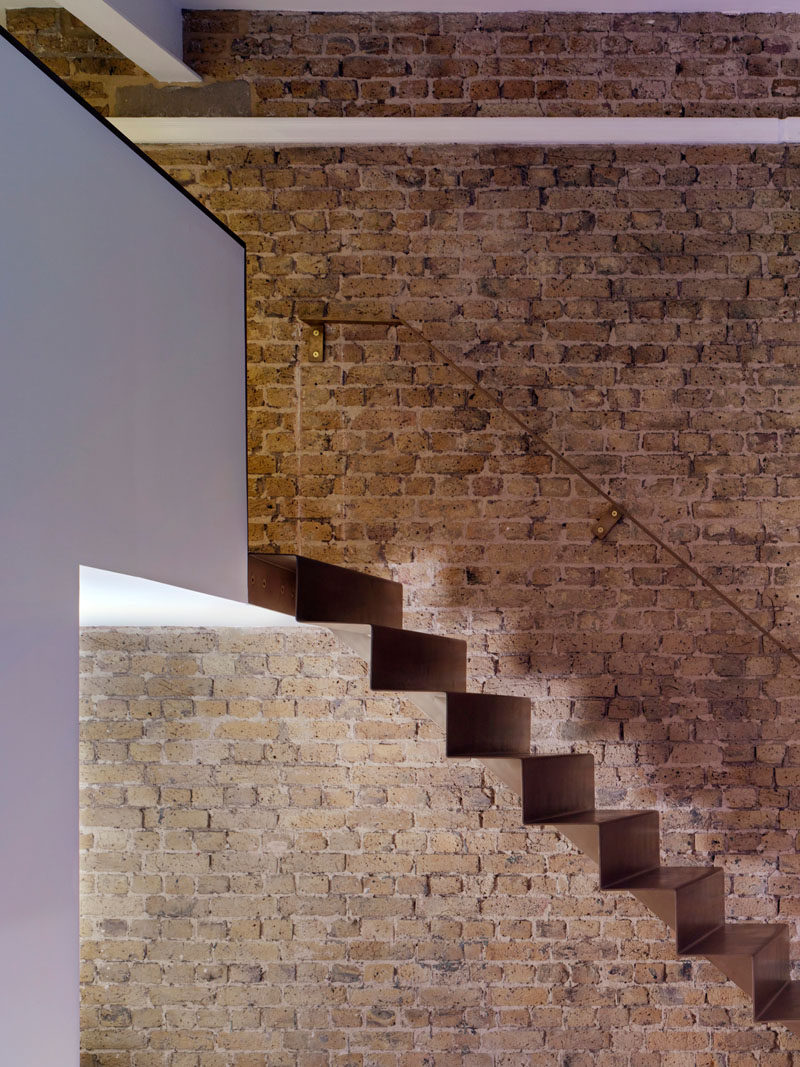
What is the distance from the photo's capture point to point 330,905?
3.53 meters

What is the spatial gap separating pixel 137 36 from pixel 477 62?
49.6 inches

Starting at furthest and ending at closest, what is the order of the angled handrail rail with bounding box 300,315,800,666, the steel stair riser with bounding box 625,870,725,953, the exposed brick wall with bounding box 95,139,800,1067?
1. the exposed brick wall with bounding box 95,139,800,1067
2. the angled handrail rail with bounding box 300,315,800,666
3. the steel stair riser with bounding box 625,870,725,953

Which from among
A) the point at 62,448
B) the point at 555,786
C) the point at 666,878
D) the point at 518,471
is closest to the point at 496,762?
the point at 555,786

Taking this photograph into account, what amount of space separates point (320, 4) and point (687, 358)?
195 cm

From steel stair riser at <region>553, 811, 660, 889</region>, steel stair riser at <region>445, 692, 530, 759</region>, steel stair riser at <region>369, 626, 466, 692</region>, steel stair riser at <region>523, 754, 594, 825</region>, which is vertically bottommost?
steel stair riser at <region>553, 811, 660, 889</region>

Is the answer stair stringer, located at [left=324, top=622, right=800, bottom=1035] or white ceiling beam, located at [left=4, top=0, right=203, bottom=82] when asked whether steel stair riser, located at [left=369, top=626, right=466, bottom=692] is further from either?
white ceiling beam, located at [left=4, top=0, right=203, bottom=82]

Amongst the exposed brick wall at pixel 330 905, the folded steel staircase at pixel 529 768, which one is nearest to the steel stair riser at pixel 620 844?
the folded steel staircase at pixel 529 768

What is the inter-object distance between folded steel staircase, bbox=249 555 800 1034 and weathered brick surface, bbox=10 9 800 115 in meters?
1.94

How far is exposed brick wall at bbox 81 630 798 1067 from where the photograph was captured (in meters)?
3.49

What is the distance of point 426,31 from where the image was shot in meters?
3.64

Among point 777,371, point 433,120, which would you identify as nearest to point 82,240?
point 433,120

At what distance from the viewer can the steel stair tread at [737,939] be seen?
115 inches

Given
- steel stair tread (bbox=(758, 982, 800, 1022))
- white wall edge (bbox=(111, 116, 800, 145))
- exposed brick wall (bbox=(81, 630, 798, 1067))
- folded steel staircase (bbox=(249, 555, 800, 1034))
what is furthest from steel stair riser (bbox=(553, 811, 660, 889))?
white wall edge (bbox=(111, 116, 800, 145))

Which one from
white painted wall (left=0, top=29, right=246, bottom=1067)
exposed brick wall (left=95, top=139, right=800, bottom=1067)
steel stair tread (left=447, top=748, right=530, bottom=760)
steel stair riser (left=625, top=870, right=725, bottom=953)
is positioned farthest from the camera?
exposed brick wall (left=95, top=139, right=800, bottom=1067)
